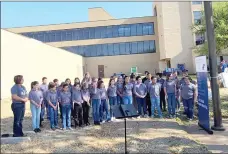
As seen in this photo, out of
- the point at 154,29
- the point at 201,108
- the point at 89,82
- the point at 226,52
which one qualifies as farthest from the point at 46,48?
the point at 154,29

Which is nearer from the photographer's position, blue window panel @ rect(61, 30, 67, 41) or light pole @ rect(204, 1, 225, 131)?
light pole @ rect(204, 1, 225, 131)

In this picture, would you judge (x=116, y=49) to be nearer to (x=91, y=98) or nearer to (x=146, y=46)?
(x=146, y=46)

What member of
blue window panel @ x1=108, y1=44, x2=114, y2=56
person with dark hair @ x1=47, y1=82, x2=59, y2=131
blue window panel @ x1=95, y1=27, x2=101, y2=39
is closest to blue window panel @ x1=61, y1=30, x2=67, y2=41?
blue window panel @ x1=95, y1=27, x2=101, y2=39

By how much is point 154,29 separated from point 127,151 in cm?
4403

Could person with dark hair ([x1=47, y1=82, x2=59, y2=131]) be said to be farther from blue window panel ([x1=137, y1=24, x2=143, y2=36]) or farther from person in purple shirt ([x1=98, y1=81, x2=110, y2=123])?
blue window panel ([x1=137, y1=24, x2=143, y2=36])

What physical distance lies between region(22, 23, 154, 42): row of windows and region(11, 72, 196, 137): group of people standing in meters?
38.8

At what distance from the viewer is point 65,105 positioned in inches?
309

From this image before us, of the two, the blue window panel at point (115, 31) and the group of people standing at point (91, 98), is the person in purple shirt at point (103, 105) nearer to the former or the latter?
the group of people standing at point (91, 98)

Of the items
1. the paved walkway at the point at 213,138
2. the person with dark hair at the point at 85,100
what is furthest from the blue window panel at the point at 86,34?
the paved walkway at the point at 213,138

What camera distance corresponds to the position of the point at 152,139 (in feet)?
21.4

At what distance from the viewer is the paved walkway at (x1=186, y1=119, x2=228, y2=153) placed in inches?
227

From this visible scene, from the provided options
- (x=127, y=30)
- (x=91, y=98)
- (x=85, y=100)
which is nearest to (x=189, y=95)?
(x=91, y=98)

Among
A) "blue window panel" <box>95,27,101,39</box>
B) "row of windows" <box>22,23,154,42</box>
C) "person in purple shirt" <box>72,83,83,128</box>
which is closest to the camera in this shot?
"person in purple shirt" <box>72,83,83,128</box>

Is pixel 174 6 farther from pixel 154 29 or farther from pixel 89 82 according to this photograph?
pixel 89 82
